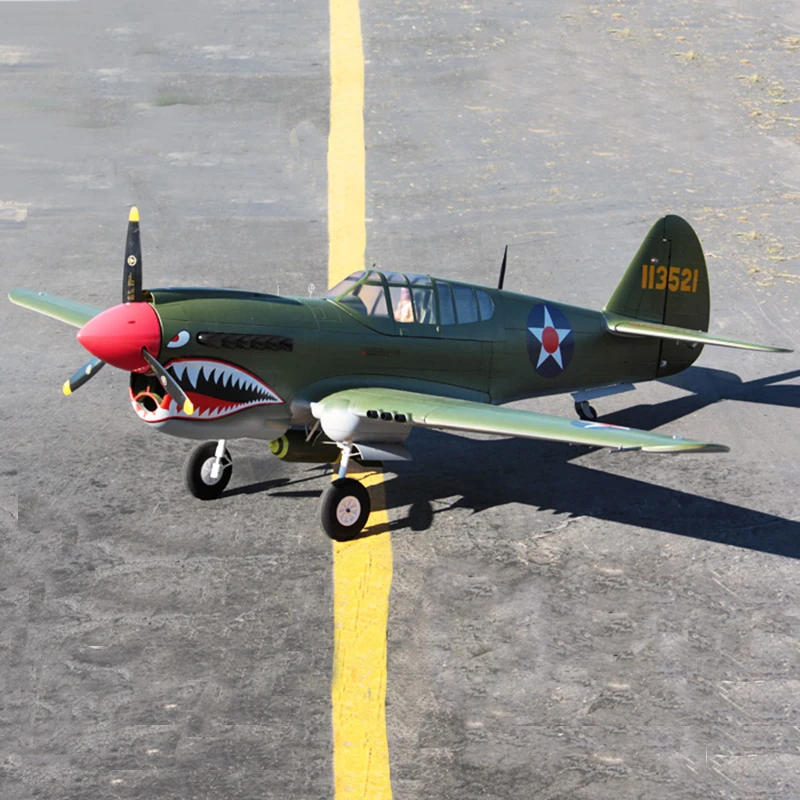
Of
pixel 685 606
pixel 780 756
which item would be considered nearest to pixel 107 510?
pixel 685 606

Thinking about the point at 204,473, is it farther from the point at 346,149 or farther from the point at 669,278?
the point at 346,149

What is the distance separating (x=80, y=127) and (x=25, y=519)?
12.6m

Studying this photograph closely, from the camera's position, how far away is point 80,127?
938 inches

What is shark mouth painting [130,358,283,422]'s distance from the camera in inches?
486

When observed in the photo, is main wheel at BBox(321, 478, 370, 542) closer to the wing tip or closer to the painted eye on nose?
the painted eye on nose

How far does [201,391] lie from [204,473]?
1408 millimetres

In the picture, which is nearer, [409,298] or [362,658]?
[362,658]

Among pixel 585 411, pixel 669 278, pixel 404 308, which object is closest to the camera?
pixel 404 308

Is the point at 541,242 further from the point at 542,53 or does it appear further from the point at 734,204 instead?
the point at 542,53

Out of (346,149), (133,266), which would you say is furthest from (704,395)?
(346,149)

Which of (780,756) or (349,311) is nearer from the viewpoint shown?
(780,756)

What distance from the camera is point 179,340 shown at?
12250 mm

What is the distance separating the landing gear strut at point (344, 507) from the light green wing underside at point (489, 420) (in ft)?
1.74

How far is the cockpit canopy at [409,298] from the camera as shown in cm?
1368
